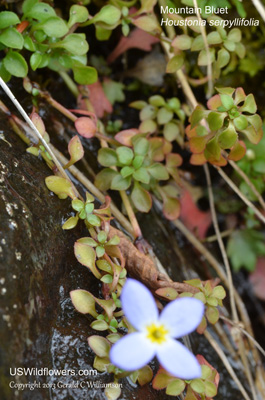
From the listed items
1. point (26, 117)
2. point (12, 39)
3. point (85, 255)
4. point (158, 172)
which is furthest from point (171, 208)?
point (12, 39)

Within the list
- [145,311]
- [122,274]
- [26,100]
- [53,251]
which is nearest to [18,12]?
[26,100]

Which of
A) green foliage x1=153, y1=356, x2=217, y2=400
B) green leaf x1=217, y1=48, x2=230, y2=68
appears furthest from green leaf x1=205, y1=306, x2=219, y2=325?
green leaf x1=217, y1=48, x2=230, y2=68

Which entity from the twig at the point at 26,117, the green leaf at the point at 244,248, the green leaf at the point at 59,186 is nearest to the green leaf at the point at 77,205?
the green leaf at the point at 59,186

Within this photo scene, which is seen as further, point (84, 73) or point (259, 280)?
point (259, 280)

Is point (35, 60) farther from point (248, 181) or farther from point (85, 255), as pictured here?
point (248, 181)

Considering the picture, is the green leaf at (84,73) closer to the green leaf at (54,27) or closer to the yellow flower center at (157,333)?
the green leaf at (54,27)

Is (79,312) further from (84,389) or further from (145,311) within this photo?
(145,311)
